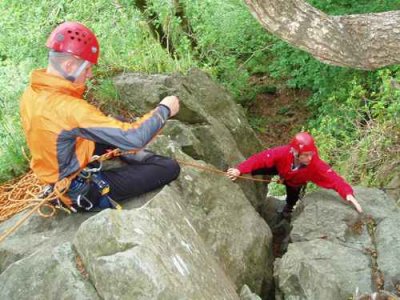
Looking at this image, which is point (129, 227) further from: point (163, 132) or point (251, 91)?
point (251, 91)

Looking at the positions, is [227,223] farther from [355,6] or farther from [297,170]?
[355,6]

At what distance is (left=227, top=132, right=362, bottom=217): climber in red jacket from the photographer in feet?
18.4

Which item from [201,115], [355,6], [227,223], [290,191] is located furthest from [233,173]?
[355,6]

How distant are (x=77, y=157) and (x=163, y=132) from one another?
191 centimetres

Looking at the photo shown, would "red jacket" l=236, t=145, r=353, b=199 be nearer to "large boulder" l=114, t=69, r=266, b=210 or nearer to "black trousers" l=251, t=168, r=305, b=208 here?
"black trousers" l=251, t=168, r=305, b=208

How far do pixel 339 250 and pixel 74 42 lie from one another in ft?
10.7

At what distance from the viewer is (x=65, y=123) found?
3.58 m

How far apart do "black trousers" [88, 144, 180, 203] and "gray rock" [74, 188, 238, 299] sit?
2.00ft

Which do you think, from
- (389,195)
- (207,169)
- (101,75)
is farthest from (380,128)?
(101,75)

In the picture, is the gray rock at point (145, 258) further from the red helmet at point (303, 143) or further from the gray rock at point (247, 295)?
the red helmet at point (303, 143)

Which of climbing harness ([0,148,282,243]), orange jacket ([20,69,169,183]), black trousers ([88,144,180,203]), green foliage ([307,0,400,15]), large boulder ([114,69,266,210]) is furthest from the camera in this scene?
green foliage ([307,0,400,15])

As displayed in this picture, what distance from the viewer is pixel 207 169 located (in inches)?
207

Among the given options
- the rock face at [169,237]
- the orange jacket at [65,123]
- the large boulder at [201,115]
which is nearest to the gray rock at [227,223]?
the rock face at [169,237]

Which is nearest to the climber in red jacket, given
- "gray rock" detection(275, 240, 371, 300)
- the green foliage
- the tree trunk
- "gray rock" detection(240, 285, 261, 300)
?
"gray rock" detection(275, 240, 371, 300)
